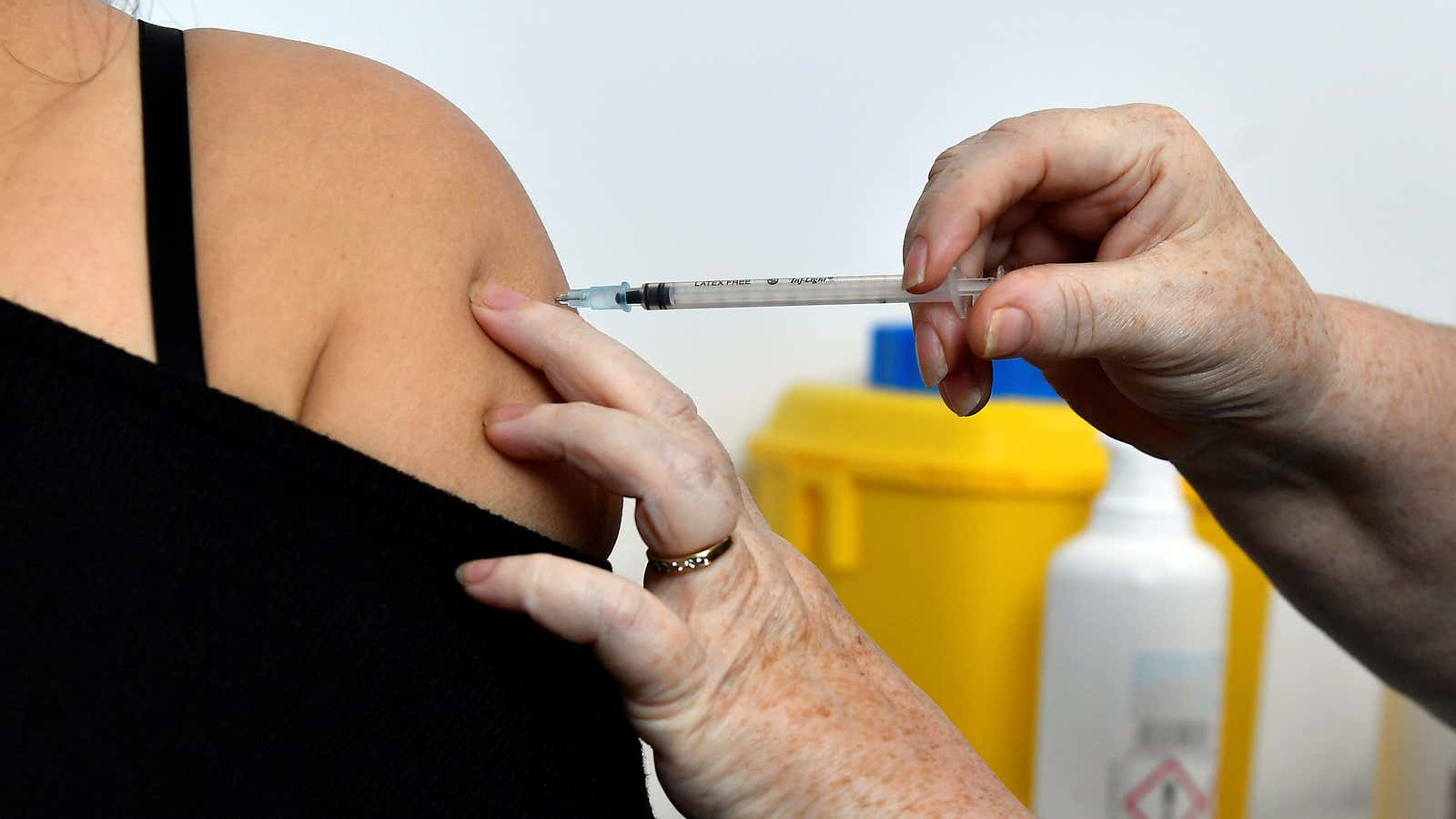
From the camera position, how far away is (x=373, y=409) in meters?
0.74

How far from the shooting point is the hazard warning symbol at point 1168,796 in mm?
1627

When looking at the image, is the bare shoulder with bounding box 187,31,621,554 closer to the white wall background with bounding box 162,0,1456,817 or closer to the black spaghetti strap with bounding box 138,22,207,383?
the black spaghetti strap with bounding box 138,22,207,383

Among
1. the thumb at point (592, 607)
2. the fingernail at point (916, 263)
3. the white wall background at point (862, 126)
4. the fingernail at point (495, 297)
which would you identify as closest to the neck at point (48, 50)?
the fingernail at point (495, 297)

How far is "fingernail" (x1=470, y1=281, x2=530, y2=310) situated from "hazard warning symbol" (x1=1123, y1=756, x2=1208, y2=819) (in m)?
1.18

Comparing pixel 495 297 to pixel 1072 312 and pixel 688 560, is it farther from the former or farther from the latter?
pixel 1072 312

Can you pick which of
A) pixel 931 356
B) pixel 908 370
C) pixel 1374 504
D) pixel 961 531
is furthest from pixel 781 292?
pixel 908 370

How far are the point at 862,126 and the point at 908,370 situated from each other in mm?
405

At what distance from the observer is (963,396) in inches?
41.4

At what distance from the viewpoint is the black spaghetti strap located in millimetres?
682

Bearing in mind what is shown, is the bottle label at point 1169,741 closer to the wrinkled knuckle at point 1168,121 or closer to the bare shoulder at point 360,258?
the wrinkled knuckle at point 1168,121

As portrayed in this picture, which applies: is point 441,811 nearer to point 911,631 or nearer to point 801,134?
point 911,631

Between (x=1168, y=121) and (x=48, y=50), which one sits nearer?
(x=48, y=50)

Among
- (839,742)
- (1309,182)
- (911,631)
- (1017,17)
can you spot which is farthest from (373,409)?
(1309,182)

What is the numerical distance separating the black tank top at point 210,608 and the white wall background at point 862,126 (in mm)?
1022
